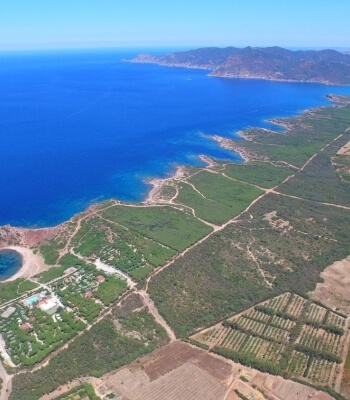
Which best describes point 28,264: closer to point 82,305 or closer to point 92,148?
point 82,305

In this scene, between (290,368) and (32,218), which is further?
(32,218)

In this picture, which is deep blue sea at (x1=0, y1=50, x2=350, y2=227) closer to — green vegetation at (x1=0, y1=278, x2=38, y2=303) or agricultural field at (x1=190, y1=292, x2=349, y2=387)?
green vegetation at (x1=0, y1=278, x2=38, y2=303)

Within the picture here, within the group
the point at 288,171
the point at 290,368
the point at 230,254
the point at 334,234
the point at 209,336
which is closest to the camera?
the point at 290,368

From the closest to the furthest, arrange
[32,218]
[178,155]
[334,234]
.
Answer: [334,234], [32,218], [178,155]

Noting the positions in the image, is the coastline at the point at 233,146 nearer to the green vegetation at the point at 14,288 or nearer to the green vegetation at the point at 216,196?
the green vegetation at the point at 216,196

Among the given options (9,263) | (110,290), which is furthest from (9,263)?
(110,290)

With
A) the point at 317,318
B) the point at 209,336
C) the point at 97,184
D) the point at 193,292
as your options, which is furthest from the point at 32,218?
the point at 317,318

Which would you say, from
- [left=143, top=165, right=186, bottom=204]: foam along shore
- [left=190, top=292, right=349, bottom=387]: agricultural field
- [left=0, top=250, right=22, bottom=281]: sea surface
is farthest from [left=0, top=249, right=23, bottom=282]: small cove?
[left=190, top=292, right=349, bottom=387]: agricultural field

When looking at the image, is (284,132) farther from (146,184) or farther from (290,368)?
(290,368)
